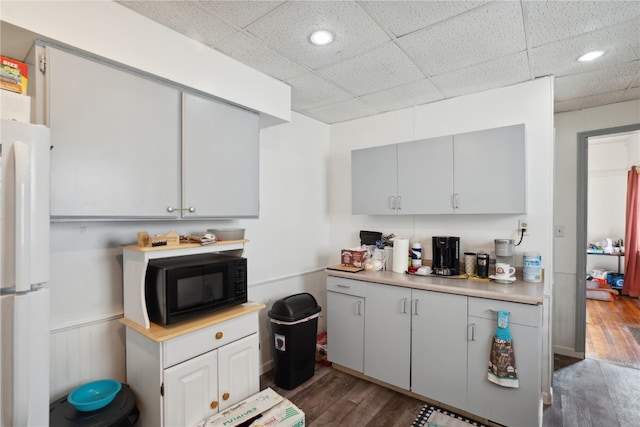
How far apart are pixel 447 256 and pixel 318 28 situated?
6.68ft

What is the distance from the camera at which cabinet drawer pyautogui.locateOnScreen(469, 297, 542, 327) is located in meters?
2.01

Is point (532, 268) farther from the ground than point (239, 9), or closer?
closer

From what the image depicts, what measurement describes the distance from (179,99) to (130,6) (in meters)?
0.49

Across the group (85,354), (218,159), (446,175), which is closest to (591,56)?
(446,175)

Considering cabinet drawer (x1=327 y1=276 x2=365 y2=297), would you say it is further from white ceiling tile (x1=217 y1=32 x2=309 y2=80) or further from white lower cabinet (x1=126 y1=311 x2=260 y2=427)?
white ceiling tile (x1=217 y1=32 x2=309 y2=80)

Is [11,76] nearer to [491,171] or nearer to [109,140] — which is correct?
[109,140]

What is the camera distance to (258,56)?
217 cm

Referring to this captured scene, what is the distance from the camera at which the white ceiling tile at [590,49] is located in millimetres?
1886

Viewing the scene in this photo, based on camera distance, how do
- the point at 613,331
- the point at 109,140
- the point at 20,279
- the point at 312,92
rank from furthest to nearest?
the point at 613,331 < the point at 312,92 < the point at 109,140 < the point at 20,279

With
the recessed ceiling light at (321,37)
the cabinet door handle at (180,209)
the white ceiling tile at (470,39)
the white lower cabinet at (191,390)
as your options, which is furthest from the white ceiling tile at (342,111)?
the white lower cabinet at (191,390)

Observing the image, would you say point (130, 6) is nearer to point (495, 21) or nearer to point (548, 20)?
point (495, 21)

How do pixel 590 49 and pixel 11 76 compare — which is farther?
pixel 590 49

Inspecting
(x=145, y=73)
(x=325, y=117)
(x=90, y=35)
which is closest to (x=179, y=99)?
(x=145, y=73)

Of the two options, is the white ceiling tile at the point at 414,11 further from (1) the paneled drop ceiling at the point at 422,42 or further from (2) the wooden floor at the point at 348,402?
(2) the wooden floor at the point at 348,402
